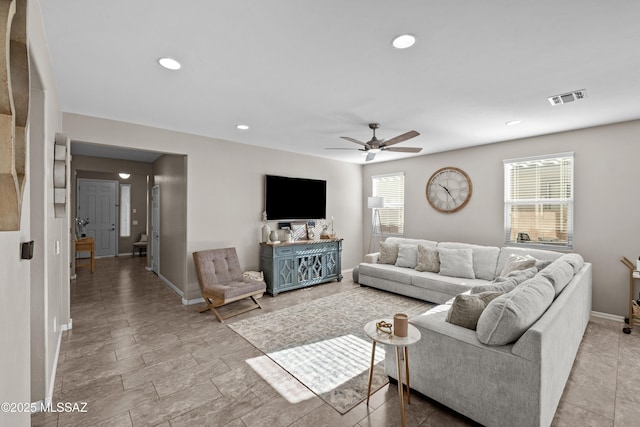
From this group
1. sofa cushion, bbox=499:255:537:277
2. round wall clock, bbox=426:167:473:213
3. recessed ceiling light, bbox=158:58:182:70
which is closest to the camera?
recessed ceiling light, bbox=158:58:182:70

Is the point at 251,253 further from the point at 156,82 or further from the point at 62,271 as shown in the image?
the point at 156,82

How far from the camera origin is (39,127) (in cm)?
205

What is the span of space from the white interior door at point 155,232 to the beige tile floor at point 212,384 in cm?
222

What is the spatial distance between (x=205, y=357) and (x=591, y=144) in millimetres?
5488

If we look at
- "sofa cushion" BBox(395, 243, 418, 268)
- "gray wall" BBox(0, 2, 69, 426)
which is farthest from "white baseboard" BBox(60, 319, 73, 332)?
"sofa cushion" BBox(395, 243, 418, 268)

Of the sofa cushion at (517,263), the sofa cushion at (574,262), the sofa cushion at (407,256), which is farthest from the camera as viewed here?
the sofa cushion at (407,256)

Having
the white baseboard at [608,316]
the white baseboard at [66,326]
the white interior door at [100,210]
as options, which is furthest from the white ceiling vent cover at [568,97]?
the white interior door at [100,210]

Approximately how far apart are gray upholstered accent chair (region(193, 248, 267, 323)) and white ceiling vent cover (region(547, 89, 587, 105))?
406 cm

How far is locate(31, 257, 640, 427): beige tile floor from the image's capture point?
2043 millimetres

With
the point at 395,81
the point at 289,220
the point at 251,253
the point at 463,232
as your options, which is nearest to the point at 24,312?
the point at 395,81

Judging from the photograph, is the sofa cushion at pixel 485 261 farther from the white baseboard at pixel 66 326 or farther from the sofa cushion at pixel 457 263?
the white baseboard at pixel 66 326

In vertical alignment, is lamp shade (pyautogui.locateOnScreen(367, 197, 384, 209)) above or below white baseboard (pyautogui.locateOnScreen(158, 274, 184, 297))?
above

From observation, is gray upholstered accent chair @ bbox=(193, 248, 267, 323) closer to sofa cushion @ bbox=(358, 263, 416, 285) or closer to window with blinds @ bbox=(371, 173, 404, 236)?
sofa cushion @ bbox=(358, 263, 416, 285)

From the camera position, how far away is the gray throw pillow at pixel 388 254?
5454 mm
